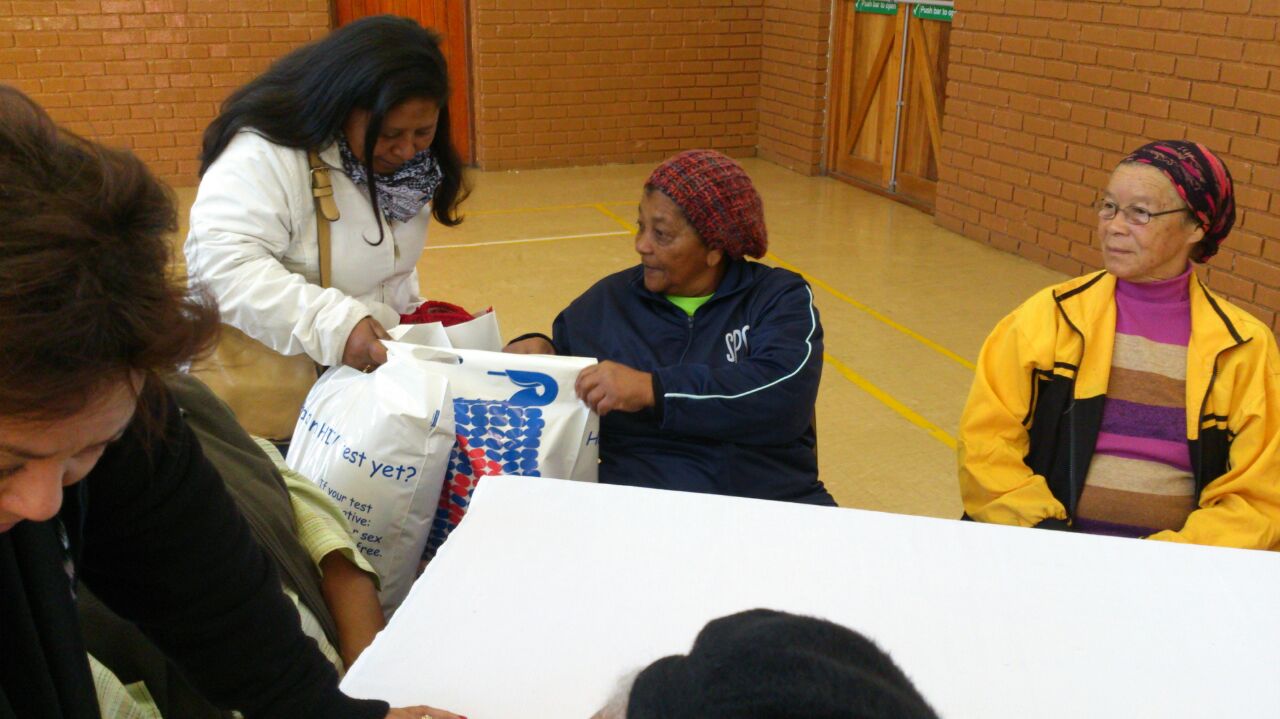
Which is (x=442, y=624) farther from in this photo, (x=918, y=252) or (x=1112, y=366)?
(x=918, y=252)

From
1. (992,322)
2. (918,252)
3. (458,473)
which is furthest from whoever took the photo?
(918,252)

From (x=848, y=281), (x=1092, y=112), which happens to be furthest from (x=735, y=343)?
(x=1092, y=112)

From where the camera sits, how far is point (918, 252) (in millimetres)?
5992

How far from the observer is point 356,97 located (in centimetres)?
217

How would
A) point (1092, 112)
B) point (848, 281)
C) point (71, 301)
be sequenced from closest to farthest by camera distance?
point (71, 301)
point (1092, 112)
point (848, 281)

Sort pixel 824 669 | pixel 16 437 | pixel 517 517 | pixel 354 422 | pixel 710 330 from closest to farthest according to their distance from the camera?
pixel 824 669
pixel 16 437
pixel 517 517
pixel 354 422
pixel 710 330

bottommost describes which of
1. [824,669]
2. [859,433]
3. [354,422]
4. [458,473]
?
[859,433]

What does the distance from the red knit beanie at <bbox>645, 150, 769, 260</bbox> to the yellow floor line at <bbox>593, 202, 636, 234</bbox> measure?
4143 millimetres

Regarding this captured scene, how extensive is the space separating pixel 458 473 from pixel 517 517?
0.48 m

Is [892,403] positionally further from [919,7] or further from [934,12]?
[919,7]

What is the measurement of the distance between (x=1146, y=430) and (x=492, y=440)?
128 cm

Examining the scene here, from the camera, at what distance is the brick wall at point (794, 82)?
297 inches

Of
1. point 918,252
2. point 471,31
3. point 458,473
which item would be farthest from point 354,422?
point 471,31

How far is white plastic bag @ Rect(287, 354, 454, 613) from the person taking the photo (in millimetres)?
1951
